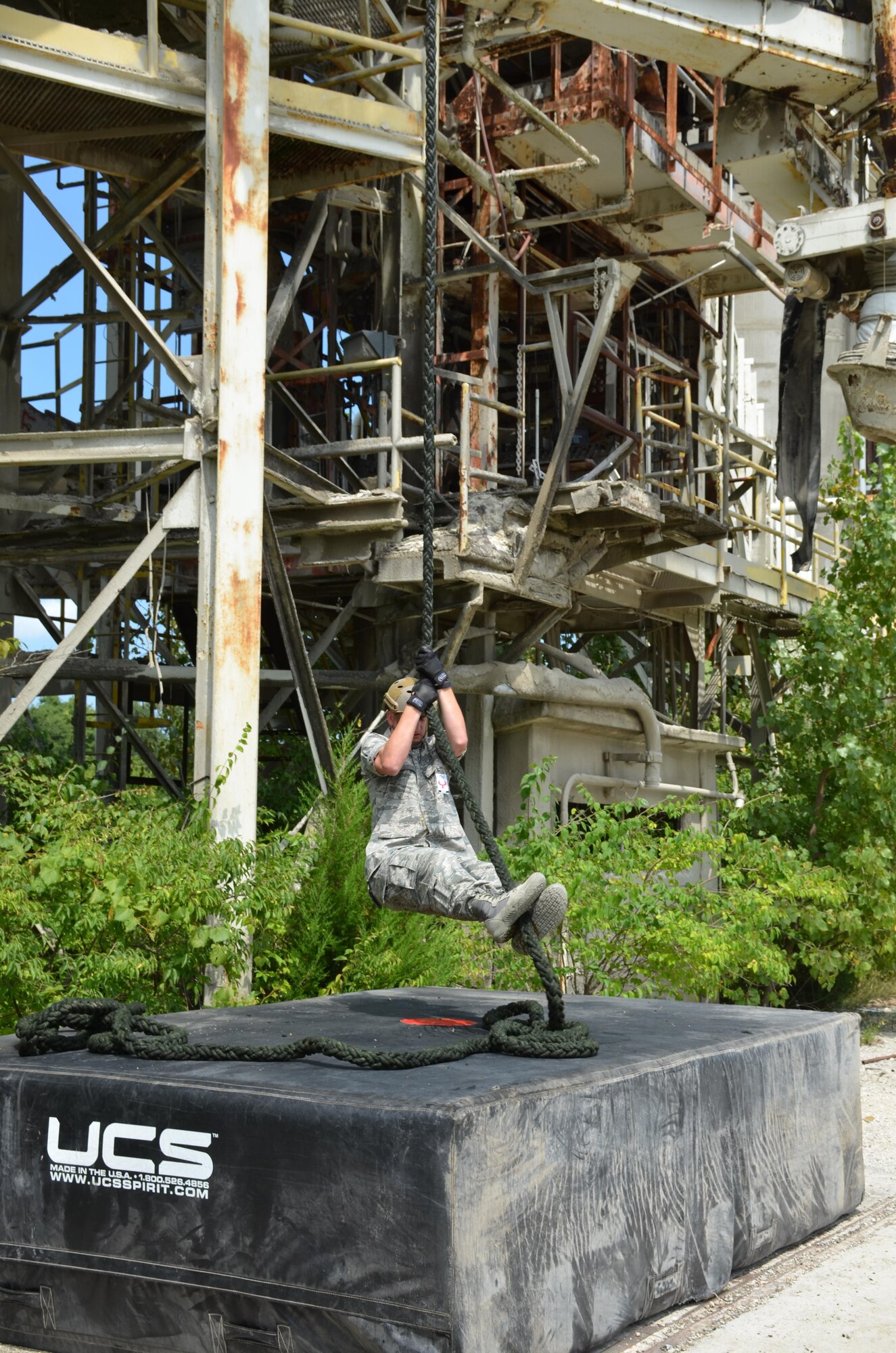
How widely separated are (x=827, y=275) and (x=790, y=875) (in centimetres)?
483

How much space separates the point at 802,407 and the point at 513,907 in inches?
356

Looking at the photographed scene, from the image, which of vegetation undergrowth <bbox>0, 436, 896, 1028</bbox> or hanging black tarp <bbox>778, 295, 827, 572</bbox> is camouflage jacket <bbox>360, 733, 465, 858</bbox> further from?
hanging black tarp <bbox>778, 295, 827, 572</bbox>

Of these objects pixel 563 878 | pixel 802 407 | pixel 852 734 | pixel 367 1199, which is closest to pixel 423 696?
pixel 367 1199

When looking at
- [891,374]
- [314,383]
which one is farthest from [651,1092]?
[314,383]

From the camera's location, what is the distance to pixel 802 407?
13.4m

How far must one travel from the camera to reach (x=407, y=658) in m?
13.9

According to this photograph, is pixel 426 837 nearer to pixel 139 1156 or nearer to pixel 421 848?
pixel 421 848

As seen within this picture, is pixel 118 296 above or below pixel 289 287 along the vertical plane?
below

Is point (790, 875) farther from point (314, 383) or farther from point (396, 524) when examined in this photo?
point (314, 383)

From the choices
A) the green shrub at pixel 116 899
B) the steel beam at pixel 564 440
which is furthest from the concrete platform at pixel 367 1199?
the steel beam at pixel 564 440

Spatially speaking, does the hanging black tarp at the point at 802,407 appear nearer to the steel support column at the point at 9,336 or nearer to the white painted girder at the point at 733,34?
the white painted girder at the point at 733,34

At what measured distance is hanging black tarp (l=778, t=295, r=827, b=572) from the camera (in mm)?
12867

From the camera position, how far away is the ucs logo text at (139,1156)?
4.57 metres

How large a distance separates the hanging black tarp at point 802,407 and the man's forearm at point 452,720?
23.8ft
